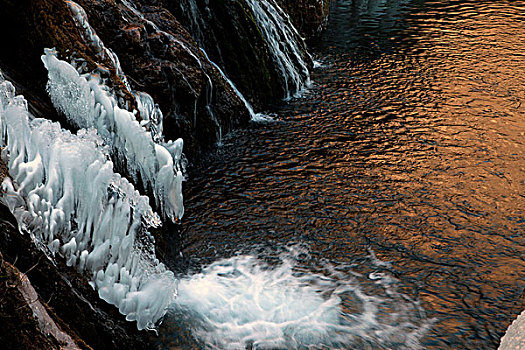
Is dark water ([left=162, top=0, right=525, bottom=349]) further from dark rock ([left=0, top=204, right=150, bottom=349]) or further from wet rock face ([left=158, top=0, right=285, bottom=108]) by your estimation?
dark rock ([left=0, top=204, right=150, bottom=349])

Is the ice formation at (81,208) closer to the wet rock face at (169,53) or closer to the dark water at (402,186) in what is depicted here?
the wet rock face at (169,53)

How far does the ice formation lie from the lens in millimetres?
3740

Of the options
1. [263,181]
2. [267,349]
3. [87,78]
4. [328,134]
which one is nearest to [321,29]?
[328,134]

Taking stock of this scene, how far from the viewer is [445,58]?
39.6ft

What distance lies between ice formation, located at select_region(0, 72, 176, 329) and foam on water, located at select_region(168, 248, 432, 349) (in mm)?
413

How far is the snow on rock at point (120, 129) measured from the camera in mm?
5270

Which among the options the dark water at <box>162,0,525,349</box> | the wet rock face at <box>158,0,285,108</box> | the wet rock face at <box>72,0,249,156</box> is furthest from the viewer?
the wet rock face at <box>158,0,285,108</box>

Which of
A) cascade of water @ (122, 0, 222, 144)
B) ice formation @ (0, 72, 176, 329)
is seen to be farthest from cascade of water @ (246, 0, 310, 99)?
ice formation @ (0, 72, 176, 329)

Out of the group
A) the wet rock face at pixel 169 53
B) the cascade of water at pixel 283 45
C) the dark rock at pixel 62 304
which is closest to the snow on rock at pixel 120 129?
the wet rock face at pixel 169 53

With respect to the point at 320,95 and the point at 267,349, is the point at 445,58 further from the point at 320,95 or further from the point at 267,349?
the point at 267,349

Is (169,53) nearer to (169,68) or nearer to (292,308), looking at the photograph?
(169,68)

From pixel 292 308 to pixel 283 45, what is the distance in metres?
7.69

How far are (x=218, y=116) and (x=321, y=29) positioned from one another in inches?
328

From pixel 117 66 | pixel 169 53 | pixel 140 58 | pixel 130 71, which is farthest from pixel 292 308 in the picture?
pixel 169 53
